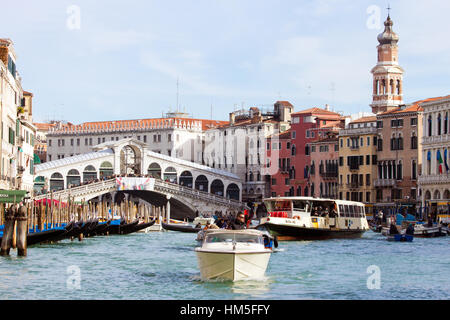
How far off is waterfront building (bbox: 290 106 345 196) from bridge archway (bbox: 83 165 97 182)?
14893 mm

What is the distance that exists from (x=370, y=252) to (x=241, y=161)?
2067 inches

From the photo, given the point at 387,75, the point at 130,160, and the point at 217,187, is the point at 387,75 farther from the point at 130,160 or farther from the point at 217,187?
the point at 130,160

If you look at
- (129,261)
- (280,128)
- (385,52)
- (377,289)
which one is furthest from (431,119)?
(377,289)

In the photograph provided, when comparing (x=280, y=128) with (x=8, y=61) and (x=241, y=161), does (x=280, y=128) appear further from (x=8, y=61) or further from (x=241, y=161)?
(x=8, y=61)

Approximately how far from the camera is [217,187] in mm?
83625

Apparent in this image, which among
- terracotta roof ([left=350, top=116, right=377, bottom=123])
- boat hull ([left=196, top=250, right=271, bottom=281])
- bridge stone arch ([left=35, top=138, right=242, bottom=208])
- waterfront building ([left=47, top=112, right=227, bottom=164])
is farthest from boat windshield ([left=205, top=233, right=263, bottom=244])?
waterfront building ([left=47, top=112, right=227, bottom=164])

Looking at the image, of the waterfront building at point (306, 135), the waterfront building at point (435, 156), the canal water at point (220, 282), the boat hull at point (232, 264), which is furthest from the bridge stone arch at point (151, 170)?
the boat hull at point (232, 264)

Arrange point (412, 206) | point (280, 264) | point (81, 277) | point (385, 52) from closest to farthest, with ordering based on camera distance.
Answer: point (81, 277), point (280, 264), point (412, 206), point (385, 52)

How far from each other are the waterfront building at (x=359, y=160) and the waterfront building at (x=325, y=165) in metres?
1.32

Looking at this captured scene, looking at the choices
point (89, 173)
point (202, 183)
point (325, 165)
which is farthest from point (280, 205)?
point (202, 183)

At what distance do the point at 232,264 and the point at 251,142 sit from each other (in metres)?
64.0

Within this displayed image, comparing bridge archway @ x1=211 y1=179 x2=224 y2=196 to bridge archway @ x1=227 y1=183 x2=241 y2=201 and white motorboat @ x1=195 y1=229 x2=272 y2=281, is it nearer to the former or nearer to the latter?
bridge archway @ x1=227 y1=183 x2=241 y2=201

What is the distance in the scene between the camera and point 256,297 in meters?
21.7

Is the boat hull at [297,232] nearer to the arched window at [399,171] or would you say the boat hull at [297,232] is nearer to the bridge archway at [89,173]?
the arched window at [399,171]
